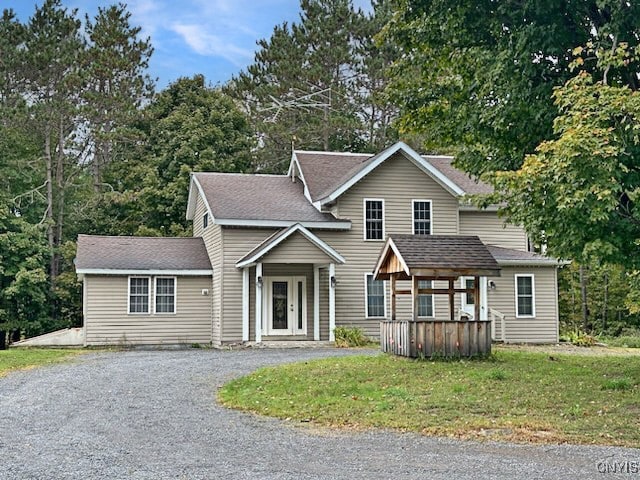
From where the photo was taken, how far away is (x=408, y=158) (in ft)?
82.0

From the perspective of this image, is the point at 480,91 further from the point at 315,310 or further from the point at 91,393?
the point at 315,310

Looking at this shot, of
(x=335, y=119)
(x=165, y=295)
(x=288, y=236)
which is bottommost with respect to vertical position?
(x=165, y=295)

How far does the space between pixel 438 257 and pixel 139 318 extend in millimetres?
11584

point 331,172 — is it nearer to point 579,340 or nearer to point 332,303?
point 332,303

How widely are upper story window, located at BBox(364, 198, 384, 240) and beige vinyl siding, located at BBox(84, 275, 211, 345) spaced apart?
5741 millimetres

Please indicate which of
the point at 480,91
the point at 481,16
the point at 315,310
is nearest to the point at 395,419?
the point at 480,91

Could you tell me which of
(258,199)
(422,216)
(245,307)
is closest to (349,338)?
(245,307)

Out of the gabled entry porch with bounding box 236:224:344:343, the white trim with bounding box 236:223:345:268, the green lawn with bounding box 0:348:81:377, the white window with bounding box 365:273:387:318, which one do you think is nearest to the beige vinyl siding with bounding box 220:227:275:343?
the gabled entry porch with bounding box 236:224:344:343

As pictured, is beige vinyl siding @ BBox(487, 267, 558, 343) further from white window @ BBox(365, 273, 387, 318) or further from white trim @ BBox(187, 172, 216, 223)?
white trim @ BBox(187, 172, 216, 223)

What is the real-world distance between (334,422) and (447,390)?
264cm

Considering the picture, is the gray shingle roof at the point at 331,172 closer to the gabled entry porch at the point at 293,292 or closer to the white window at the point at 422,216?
the white window at the point at 422,216

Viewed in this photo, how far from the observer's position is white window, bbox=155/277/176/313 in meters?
24.2

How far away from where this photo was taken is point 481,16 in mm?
13148

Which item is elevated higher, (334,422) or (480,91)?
(480,91)
